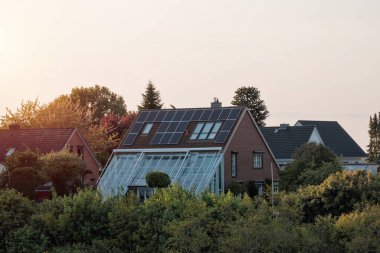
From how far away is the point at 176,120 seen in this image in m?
66.0

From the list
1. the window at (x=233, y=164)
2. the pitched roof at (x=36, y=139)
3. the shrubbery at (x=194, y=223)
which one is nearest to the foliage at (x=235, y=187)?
the window at (x=233, y=164)

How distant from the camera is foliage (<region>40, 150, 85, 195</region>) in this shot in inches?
2216

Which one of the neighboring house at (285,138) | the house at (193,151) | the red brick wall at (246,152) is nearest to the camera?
the house at (193,151)

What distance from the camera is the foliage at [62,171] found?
56.3m

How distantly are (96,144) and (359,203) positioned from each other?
53.6 metres

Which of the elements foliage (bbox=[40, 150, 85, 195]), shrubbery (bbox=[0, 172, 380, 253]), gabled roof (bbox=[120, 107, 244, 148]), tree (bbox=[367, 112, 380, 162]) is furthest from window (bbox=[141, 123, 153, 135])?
tree (bbox=[367, 112, 380, 162])

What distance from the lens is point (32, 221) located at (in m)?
33.7

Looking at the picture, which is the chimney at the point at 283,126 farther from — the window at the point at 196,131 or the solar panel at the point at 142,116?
the window at the point at 196,131

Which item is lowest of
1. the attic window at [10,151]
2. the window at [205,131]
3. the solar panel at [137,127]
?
the attic window at [10,151]

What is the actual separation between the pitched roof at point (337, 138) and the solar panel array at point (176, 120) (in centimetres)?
3537

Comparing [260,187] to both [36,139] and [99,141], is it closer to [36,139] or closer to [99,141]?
[36,139]

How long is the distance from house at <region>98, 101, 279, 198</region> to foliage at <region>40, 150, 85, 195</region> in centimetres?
308

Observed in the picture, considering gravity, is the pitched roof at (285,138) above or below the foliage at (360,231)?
above

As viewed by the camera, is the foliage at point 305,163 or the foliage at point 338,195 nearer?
the foliage at point 338,195
